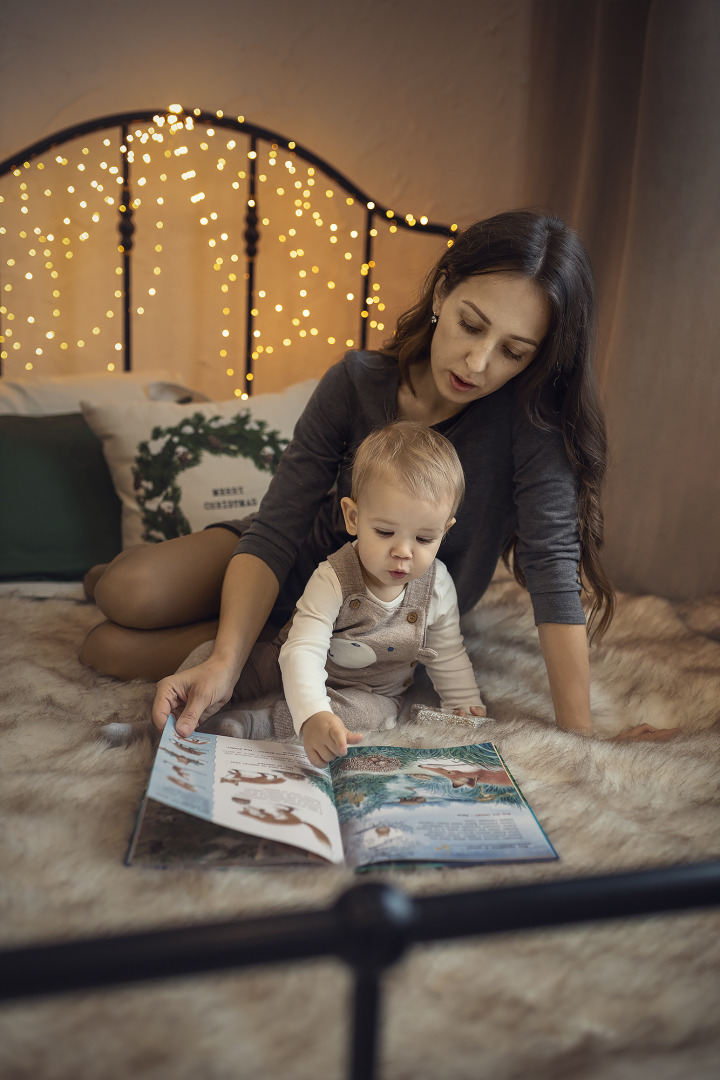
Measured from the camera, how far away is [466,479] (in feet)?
4.06

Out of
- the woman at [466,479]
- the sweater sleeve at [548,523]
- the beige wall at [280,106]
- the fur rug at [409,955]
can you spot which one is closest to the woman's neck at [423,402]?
the woman at [466,479]

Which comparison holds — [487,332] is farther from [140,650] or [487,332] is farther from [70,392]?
[70,392]

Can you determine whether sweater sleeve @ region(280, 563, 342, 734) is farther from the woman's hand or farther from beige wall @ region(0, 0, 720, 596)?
beige wall @ region(0, 0, 720, 596)

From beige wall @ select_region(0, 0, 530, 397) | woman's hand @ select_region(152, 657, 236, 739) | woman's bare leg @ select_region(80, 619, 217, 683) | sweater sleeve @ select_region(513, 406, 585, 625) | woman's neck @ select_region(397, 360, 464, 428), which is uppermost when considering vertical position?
beige wall @ select_region(0, 0, 530, 397)

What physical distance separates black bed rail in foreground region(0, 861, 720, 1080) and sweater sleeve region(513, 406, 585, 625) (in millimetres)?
678

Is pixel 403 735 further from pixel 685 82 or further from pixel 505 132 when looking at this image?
pixel 505 132

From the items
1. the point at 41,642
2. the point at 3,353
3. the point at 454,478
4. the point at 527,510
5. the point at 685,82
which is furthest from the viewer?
the point at 3,353

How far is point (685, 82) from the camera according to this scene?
4.85 ft

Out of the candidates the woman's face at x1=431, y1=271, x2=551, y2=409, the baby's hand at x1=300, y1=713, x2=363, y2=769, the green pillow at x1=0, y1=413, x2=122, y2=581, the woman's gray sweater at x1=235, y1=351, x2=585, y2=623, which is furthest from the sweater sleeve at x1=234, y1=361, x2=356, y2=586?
the green pillow at x1=0, y1=413, x2=122, y2=581

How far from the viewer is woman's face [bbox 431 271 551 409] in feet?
3.45

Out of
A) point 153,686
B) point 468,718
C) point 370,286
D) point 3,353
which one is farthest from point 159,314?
point 468,718

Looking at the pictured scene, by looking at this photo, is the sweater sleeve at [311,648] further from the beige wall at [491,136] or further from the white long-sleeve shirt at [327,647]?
the beige wall at [491,136]

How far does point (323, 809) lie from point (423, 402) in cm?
65

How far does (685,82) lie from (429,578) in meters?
Result: 1.06
